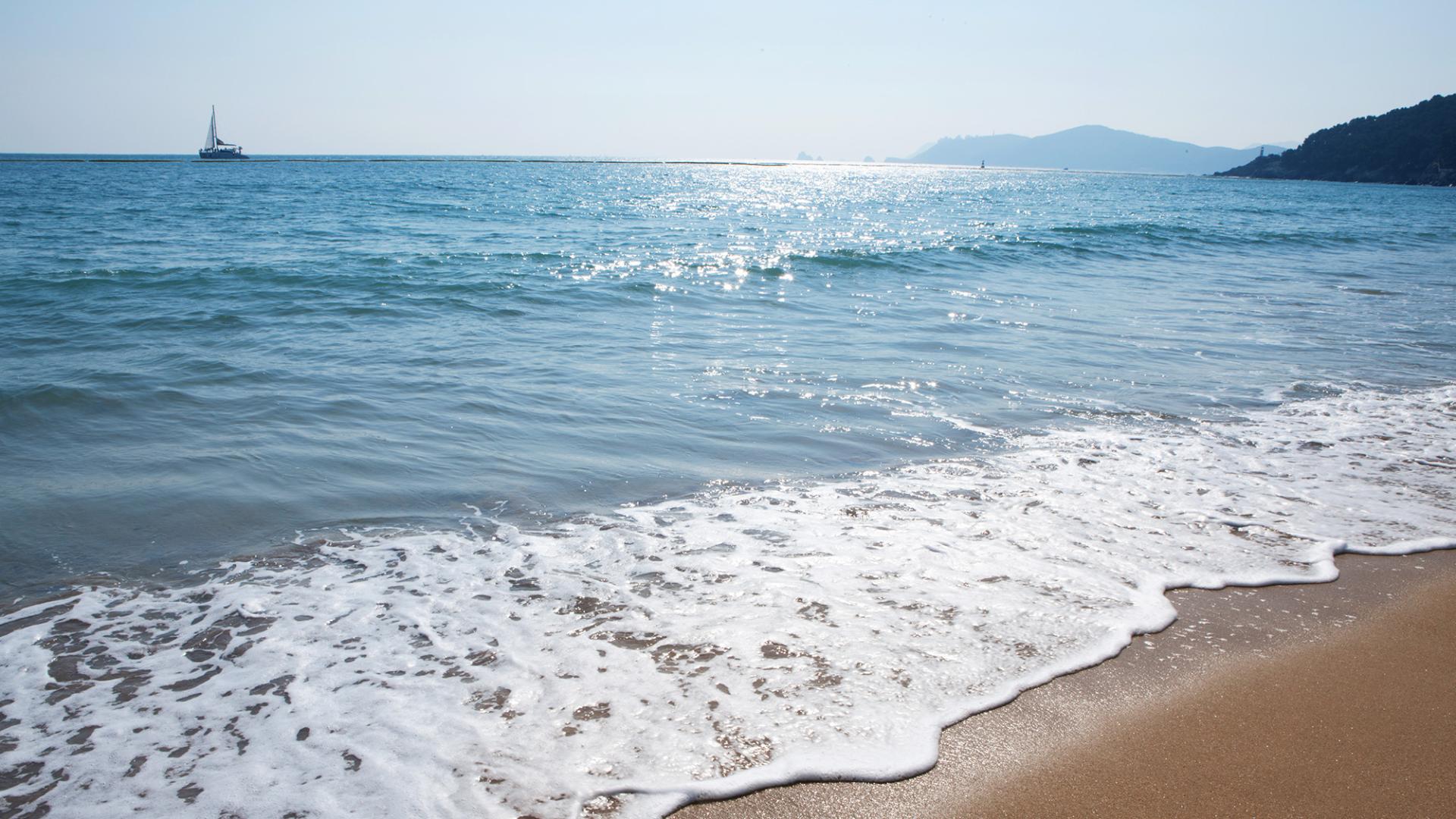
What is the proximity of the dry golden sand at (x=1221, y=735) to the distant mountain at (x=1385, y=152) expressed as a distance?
115 metres

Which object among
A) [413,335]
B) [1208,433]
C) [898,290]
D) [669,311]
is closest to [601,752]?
[1208,433]

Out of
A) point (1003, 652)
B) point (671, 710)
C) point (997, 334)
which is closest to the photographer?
point (671, 710)

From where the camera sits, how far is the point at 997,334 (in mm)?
9547

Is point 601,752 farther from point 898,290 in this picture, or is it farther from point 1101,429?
point 898,290

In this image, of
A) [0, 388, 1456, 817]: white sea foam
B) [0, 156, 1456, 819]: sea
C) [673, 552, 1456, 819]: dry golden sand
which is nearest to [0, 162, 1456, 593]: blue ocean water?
[0, 156, 1456, 819]: sea

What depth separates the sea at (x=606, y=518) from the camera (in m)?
2.48

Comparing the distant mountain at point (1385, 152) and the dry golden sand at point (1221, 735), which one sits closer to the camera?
the dry golden sand at point (1221, 735)

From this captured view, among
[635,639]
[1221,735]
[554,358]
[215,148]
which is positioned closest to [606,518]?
[635,639]

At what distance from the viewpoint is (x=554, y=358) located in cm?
814

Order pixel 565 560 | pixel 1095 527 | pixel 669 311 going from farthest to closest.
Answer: pixel 669 311, pixel 1095 527, pixel 565 560

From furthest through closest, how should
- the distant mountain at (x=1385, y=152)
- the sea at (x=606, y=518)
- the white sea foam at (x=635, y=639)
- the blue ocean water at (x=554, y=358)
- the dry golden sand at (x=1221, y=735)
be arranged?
the distant mountain at (x=1385, y=152) < the blue ocean water at (x=554, y=358) < the sea at (x=606, y=518) < the white sea foam at (x=635, y=639) < the dry golden sand at (x=1221, y=735)

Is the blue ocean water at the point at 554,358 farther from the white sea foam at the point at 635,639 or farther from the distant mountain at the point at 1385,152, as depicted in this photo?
the distant mountain at the point at 1385,152

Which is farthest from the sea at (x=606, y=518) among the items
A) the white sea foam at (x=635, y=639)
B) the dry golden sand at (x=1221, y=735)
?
the dry golden sand at (x=1221, y=735)

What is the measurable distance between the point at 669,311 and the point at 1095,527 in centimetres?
767
